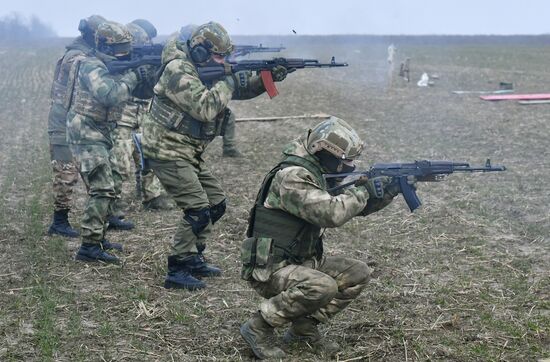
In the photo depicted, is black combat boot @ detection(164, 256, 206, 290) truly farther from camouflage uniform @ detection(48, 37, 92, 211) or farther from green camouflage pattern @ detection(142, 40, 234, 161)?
camouflage uniform @ detection(48, 37, 92, 211)

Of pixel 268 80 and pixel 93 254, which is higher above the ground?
pixel 268 80

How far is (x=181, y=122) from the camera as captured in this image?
290 inches

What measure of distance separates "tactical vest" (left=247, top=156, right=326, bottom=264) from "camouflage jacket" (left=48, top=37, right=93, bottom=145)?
3921 millimetres

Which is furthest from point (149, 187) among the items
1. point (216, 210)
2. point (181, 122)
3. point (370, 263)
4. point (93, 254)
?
point (370, 263)

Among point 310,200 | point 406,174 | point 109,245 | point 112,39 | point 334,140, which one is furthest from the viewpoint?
point 112,39

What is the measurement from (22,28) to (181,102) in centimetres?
8592

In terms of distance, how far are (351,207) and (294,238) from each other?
488 millimetres

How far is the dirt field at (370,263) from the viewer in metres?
6.05

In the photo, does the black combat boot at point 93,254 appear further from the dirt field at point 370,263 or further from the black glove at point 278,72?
the black glove at point 278,72

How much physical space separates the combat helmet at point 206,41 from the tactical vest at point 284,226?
6.98ft

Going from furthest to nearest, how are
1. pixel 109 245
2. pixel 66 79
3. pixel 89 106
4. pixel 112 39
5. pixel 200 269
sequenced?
pixel 66 79 → pixel 112 39 → pixel 109 245 → pixel 89 106 → pixel 200 269

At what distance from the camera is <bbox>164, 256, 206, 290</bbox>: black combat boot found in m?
7.37

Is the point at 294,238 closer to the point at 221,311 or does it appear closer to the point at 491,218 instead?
the point at 221,311

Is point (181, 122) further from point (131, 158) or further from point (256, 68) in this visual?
point (131, 158)
